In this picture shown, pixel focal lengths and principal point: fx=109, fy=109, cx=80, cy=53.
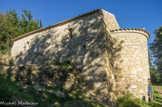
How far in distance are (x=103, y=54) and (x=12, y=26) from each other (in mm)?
18987

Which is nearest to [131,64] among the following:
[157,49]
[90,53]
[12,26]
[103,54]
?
[103,54]

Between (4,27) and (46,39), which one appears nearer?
(46,39)

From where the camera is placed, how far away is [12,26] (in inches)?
753

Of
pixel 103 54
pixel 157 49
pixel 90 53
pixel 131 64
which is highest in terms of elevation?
pixel 157 49

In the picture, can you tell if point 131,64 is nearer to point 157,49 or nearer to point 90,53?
point 90,53

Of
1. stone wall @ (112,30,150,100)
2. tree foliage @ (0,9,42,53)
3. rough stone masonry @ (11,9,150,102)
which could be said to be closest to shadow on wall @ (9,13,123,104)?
rough stone masonry @ (11,9,150,102)

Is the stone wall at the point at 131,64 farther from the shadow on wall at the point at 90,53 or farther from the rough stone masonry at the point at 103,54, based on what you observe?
the shadow on wall at the point at 90,53

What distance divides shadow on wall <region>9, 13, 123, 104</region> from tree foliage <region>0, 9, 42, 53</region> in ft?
35.3

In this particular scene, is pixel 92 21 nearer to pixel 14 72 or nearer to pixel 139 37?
pixel 139 37

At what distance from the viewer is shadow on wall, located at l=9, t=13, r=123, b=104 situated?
6.36m

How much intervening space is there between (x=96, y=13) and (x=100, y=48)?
8.35 feet

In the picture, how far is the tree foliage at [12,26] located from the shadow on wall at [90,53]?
10745 mm

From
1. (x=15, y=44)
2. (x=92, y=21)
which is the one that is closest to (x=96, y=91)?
(x=92, y=21)

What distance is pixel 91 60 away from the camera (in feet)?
22.4
